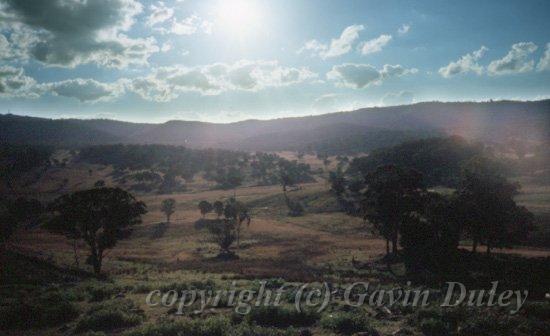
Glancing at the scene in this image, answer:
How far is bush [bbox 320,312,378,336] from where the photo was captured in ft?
46.6

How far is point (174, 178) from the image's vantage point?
174m

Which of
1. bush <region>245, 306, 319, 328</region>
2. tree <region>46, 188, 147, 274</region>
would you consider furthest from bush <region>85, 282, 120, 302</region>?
tree <region>46, 188, 147, 274</region>

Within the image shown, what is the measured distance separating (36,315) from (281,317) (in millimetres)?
9903

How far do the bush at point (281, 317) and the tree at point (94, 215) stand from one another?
26483mm

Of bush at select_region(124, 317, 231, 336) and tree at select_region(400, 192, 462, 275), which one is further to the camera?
tree at select_region(400, 192, 462, 275)

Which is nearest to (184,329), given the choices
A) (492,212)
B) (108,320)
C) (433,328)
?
(108,320)

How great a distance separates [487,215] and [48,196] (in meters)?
149

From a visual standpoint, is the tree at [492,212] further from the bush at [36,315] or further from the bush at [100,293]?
the bush at [36,315]

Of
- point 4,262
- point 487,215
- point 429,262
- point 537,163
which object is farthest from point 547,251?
point 537,163

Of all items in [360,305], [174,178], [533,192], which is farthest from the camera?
[174,178]

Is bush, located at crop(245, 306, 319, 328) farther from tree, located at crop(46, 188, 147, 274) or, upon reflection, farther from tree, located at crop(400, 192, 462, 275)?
tree, located at crop(400, 192, 462, 275)

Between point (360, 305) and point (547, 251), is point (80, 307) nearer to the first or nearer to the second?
point (360, 305)

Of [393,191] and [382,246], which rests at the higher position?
[393,191]

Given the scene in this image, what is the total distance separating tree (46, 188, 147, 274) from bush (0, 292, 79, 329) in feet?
74.9
